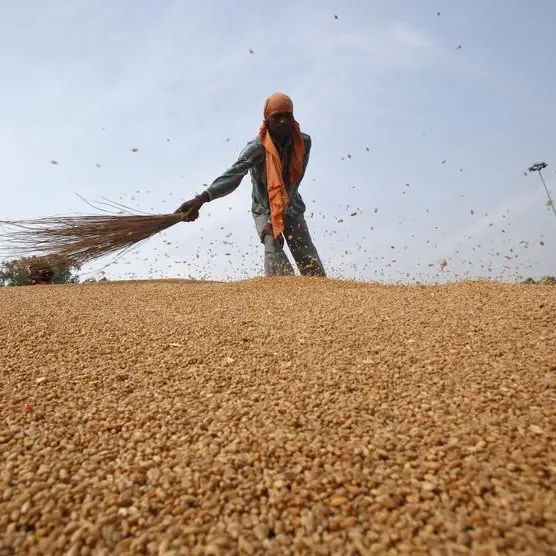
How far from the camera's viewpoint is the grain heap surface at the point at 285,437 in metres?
1.04

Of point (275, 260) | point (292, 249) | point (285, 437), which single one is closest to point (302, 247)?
point (292, 249)

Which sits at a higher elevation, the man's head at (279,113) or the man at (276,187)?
the man's head at (279,113)

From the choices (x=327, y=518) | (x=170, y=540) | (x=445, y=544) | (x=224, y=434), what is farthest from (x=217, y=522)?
(x=445, y=544)

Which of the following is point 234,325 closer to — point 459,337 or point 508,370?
point 459,337

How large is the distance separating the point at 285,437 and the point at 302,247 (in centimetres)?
402

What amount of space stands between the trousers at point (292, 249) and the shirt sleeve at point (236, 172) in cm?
57

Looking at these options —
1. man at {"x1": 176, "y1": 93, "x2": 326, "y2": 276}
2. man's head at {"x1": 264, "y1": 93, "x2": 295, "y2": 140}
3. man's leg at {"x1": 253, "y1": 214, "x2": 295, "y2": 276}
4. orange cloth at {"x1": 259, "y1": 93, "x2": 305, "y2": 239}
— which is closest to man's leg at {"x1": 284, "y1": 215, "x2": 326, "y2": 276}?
man at {"x1": 176, "y1": 93, "x2": 326, "y2": 276}

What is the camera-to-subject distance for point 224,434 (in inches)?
57.0

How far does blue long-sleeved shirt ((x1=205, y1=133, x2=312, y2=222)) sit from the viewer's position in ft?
15.8

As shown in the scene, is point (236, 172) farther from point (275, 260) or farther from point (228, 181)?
point (275, 260)

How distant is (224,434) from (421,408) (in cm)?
69

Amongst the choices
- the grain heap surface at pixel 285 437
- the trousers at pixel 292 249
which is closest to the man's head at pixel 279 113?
the trousers at pixel 292 249

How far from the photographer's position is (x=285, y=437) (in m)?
1.40

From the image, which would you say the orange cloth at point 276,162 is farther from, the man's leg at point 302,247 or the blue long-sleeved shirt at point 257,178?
the man's leg at point 302,247
